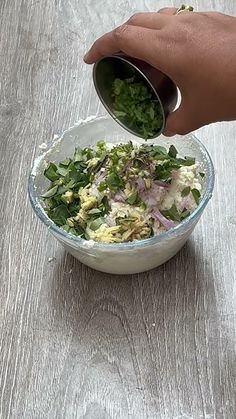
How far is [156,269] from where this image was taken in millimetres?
920

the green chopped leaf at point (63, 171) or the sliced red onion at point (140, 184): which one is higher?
the sliced red onion at point (140, 184)

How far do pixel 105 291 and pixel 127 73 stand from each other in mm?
298

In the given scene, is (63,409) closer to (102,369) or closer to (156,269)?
(102,369)

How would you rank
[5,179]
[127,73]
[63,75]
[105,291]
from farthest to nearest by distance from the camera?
[63,75] → [5,179] → [105,291] → [127,73]

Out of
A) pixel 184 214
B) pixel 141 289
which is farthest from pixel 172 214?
pixel 141 289

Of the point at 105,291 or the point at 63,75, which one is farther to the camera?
the point at 63,75

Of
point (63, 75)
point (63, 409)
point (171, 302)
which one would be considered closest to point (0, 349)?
point (63, 409)

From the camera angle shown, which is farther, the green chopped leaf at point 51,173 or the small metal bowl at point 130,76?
the green chopped leaf at point 51,173

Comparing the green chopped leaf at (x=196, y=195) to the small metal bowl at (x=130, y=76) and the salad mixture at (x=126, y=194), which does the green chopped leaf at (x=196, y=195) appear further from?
the small metal bowl at (x=130, y=76)

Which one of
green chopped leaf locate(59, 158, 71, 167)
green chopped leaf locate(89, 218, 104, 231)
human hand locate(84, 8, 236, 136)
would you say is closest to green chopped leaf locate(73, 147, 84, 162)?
green chopped leaf locate(59, 158, 71, 167)

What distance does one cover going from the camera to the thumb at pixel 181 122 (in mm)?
727

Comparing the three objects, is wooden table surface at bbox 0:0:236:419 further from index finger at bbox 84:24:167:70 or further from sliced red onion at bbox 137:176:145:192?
index finger at bbox 84:24:167:70

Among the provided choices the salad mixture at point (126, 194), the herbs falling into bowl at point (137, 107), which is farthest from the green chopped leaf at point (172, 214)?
the herbs falling into bowl at point (137, 107)

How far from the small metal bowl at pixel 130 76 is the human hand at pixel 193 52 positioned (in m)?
0.03
